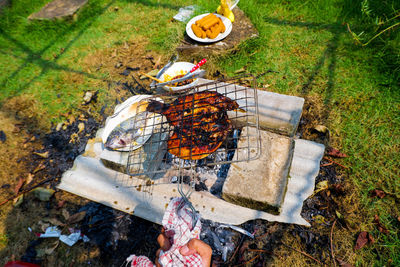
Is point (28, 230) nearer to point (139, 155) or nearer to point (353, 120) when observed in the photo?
point (139, 155)

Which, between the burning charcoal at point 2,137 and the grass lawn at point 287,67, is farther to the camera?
the burning charcoal at point 2,137

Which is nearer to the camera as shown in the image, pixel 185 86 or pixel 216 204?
pixel 216 204

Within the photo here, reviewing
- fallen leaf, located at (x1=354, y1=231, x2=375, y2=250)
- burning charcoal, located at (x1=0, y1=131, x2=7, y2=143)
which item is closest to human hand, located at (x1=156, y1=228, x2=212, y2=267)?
fallen leaf, located at (x1=354, y1=231, x2=375, y2=250)

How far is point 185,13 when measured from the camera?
6398 mm

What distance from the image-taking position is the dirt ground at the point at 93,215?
2955 mm

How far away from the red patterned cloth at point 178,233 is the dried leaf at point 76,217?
192 cm

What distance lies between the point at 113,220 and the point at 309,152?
3215 millimetres

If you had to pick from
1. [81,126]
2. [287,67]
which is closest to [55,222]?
[81,126]

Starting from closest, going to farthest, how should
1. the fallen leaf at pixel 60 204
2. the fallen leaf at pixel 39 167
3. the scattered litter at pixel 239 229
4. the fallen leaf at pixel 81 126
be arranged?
the scattered litter at pixel 239 229 → the fallen leaf at pixel 60 204 → the fallen leaf at pixel 39 167 → the fallen leaf at pixel 81 126

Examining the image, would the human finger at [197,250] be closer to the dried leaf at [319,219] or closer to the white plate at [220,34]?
the dried leaf at [319,219]

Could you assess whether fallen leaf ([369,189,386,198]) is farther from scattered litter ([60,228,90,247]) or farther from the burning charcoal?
the burning charcoal

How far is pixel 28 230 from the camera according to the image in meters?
3.38

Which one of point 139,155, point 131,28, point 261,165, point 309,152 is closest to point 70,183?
point 139,155

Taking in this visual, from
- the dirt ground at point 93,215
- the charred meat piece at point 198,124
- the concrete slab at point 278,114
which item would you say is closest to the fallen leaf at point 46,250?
the dirt ground at point 93,215
